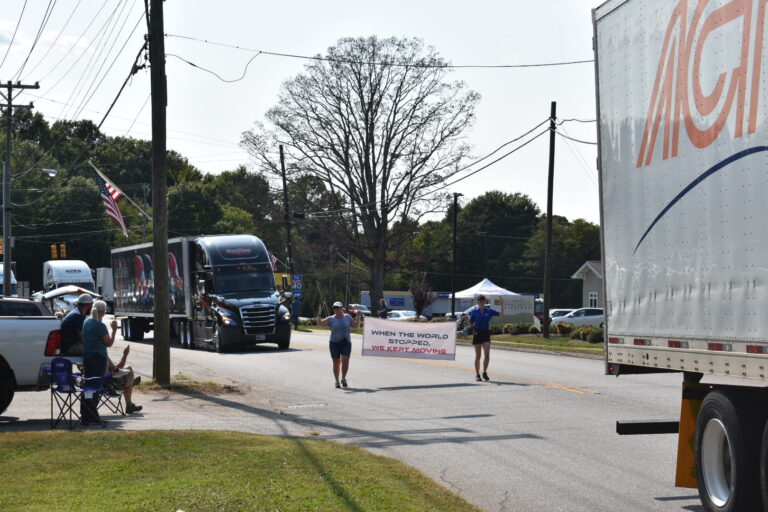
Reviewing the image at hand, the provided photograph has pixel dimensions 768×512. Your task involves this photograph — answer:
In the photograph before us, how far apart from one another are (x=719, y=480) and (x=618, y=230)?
2.66 m

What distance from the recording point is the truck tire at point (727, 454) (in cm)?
742

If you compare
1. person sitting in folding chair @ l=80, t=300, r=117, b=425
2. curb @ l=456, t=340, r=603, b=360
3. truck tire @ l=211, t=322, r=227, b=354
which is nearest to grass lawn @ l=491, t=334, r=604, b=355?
curb @ l=456, t=340, r=603, b=360

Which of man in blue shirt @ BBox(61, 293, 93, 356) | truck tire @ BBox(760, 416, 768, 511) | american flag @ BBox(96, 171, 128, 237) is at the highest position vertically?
american flag @ BBox(96, 171, 128, 237)

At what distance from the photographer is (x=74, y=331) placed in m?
15.6

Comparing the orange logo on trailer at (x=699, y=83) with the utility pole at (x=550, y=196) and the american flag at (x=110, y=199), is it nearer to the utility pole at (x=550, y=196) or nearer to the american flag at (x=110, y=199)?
the american flag at (x=110, y=199)

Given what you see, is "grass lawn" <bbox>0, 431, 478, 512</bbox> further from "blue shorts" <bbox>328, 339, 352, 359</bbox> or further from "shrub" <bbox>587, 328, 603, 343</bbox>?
"shrub" <bbox>587, 328, 603, 343</bbox>

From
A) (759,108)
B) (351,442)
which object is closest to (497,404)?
(351,442)

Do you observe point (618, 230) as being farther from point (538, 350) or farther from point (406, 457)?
point (538, 350)

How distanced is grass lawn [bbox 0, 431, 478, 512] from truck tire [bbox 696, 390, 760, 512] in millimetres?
2041

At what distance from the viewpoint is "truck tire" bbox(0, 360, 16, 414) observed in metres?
15.1

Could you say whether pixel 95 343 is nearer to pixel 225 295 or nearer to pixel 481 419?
pixel 481 419

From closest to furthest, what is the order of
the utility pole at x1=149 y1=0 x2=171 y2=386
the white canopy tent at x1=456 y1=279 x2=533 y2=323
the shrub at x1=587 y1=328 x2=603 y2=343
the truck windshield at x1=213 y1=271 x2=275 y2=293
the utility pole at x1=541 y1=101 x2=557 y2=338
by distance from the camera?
1. the utility pole at x1=149 y1=0 x2=171 y2=386
2. the truck windshield at x1=213 y1=271 x2=275 y2=293
3. the shrub at x1=587 y1=328 x2=603 y2=343
4. the utility pole at x1=541 y1=101 x2=557 y2=338
5. the white canopy tent at x1=456 y1=279 x2=533 y2=323

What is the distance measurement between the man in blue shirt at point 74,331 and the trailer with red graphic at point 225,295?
55.5ft

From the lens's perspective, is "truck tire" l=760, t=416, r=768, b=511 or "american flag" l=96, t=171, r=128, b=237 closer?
"truck tire" l=760, t=416, r=768, b=511
